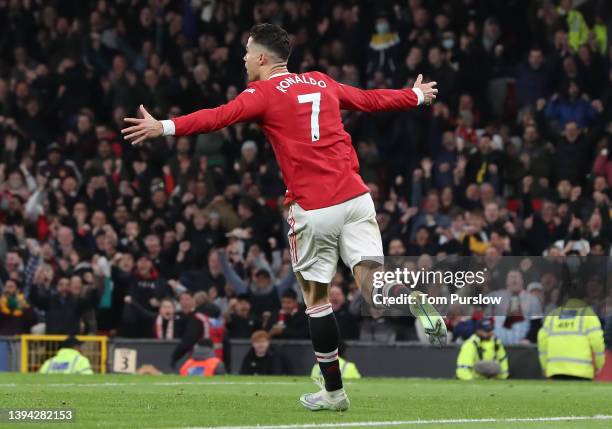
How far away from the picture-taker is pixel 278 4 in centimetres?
2536

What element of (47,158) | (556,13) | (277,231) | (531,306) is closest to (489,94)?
(556,13)

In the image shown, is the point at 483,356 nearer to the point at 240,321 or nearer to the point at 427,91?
the point at 240,321

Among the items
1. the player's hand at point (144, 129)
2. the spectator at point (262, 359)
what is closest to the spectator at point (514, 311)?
the spectator at point (262, 359)

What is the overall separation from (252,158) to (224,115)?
1428 centimetres

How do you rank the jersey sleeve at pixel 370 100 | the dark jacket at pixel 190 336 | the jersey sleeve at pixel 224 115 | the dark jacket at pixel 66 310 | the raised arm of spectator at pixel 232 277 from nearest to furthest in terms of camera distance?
the jersey sleeve at pixel 224 115 → the jersey sleeve at pixel 370 100 → the dark jacket at pixel 190 336 → the dark jacket at pixel 66 310 → the raised arm of spectator at pixel 232 277

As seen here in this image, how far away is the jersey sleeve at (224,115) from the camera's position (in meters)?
8.47

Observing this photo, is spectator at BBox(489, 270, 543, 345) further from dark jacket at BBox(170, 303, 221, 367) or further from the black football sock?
the black football sock

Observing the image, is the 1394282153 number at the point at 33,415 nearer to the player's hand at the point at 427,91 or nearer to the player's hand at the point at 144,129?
the player's hand at the point at 144,129

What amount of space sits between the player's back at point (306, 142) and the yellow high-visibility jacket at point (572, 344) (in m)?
8.13

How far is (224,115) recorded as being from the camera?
8.57 meters

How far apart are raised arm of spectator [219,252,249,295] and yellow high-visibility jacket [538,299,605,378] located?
4470mm

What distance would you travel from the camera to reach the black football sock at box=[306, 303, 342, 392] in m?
9.05

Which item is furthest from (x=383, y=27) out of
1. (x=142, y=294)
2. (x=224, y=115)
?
(x=224, y=115)

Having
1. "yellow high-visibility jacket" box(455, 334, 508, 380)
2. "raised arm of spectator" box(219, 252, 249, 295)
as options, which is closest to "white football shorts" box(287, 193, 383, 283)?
"yellow high-visibility jacket" box(455, 334, 508, 380)
